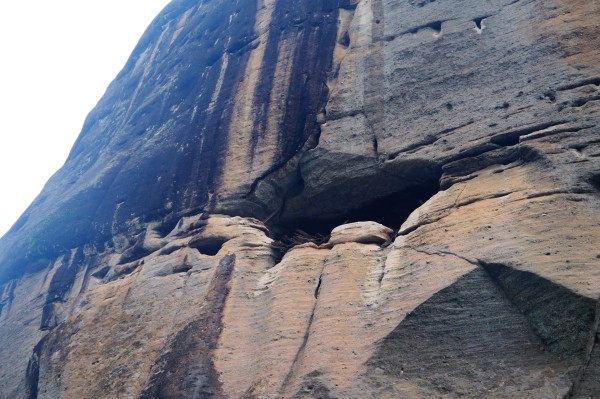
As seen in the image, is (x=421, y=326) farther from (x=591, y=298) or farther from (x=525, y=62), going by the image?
(x=525, y=62)

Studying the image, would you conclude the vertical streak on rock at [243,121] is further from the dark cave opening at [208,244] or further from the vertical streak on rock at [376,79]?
the vertical streak on rock at [376,79]

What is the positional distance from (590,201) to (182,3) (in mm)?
17525

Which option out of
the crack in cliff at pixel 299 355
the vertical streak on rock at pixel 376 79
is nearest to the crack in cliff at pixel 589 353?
the crack in cliff at pixel 299 355

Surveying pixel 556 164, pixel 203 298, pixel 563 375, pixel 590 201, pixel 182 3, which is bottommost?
pixel 563 375

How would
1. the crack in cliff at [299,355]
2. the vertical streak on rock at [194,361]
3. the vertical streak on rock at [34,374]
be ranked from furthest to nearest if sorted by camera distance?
1. the vertical streak on rock at [34,374]
2. the vertical streak on rock at [194,361]
3. the crack in cliff at [299,355]

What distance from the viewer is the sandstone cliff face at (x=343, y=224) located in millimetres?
6363

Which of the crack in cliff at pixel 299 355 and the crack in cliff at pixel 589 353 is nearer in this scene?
the crack in cliff at pixel 589 353

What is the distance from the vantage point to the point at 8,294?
50.4ft

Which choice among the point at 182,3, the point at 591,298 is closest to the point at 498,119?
the point at 591,298

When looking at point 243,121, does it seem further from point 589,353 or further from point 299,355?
point 589,353

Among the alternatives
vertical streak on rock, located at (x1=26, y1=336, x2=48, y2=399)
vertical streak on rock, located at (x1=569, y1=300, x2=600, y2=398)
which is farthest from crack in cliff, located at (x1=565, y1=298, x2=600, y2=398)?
vertical streak on rock, located at (x1=26, y1=336, x2=48, y2=399)

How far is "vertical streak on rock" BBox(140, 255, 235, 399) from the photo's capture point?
24.6ft

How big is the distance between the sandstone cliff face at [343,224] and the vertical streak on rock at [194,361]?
4cm

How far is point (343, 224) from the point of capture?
9.70 meters
